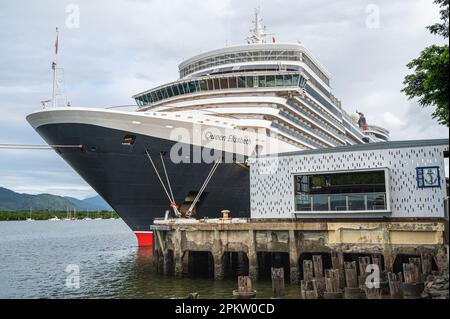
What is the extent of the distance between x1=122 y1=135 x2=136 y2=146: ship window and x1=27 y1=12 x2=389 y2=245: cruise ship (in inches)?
2.0

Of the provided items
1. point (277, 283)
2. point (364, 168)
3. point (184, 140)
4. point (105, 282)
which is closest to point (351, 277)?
point (277, 283)

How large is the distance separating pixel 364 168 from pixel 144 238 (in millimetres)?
16062

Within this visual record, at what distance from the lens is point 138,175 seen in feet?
77.9

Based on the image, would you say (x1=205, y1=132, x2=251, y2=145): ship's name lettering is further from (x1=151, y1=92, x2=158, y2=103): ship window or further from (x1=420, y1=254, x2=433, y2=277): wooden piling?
(x1=420, y1=254, x2=433, y2=277): wooden piling

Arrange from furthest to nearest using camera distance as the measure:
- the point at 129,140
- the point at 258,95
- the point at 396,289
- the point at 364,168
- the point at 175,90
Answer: the point at 175,90
the point at 258,95
the point at 129,140
the point at 364,168
the point at 396,289

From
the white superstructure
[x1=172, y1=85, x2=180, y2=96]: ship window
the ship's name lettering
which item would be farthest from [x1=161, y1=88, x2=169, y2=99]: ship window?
the ship's name lettering

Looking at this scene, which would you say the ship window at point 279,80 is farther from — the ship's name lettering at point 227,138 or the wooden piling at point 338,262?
the wooden piling at point 338,262

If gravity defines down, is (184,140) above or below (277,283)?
above

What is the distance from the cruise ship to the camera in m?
22.6

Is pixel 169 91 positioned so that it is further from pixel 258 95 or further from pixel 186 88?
pixel 258 95

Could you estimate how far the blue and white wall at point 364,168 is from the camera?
56.3ft

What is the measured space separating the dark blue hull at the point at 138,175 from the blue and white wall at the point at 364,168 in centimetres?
436
